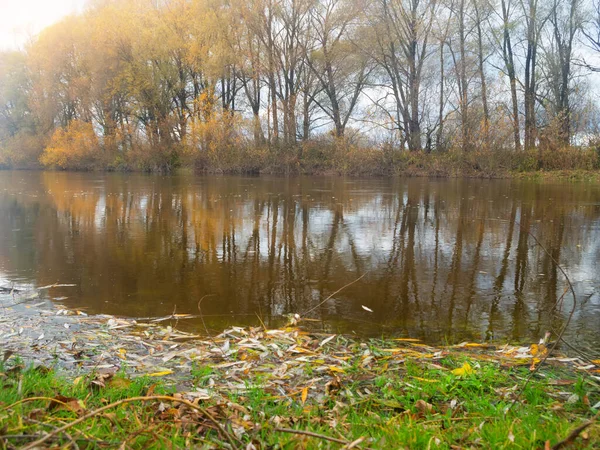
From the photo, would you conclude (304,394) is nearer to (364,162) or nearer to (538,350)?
(538,350)

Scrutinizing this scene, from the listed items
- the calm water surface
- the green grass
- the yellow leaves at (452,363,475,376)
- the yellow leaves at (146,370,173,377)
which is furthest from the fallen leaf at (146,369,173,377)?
the yellow leaves at (452,363,475,376)

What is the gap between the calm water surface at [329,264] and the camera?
5.14m

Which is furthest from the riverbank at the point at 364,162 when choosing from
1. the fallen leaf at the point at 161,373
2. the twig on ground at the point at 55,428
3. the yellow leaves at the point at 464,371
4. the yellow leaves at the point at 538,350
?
the twig on ground at the point at 55,428

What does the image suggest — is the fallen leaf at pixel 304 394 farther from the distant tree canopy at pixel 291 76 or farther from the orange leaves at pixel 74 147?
the orange leaves at pixel 74 147

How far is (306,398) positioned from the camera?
127 inches

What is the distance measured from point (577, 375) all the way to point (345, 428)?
190 cm

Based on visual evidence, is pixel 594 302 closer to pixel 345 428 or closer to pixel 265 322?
pixel 265 322

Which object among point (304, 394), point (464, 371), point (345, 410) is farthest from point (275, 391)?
point (464, 371)

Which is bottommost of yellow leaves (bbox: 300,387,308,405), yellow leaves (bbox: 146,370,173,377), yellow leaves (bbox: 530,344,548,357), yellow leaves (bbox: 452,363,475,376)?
yellow leaves (bbox: 300,387,308,405)

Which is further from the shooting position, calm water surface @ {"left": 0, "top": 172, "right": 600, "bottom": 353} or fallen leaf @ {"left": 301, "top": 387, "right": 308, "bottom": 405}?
calm water surface @ {"left": 0, "top": 172, "right": 600, "bottom": 353}

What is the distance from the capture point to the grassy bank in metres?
2.53

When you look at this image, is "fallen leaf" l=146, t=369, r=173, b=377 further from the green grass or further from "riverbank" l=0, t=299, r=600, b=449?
the green grass

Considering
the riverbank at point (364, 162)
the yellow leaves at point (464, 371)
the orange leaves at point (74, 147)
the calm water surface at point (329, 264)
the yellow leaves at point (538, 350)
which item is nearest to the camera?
the yellow leaves at point (464, 371)

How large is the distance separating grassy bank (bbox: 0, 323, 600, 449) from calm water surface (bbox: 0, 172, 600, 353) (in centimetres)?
76
